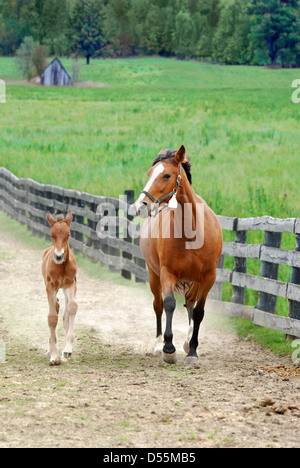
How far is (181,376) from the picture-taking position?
7.34 m

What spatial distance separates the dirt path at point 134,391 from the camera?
5293mm

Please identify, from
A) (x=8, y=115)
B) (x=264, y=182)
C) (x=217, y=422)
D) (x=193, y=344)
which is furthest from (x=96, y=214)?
(x=8, y=115)

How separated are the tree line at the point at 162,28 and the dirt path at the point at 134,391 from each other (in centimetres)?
9394

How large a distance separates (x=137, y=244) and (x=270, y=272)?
4388 mm

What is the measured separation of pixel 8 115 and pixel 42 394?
45.7 m

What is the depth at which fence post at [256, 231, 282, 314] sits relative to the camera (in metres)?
9.31

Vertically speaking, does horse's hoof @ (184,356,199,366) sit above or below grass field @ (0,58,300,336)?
above

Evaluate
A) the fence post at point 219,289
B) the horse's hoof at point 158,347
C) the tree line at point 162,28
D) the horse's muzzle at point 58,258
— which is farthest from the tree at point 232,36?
the horse's muzzle at point 58,258

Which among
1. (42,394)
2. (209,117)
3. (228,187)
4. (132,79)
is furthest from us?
(132,79)

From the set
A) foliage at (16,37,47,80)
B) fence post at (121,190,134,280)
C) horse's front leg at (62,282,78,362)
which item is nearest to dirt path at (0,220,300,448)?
horse's front leg at (62,282,78,362)

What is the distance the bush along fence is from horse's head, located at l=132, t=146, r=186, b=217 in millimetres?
2130

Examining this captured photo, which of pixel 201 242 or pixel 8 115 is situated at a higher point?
pixel 201 242

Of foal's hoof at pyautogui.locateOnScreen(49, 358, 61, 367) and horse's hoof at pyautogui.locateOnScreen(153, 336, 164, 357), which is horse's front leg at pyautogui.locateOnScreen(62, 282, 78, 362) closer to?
foal's hoof at pyautogui.locateOnScreen(49, 358, 61, 367)

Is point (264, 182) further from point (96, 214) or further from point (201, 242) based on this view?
point (201, 242)
